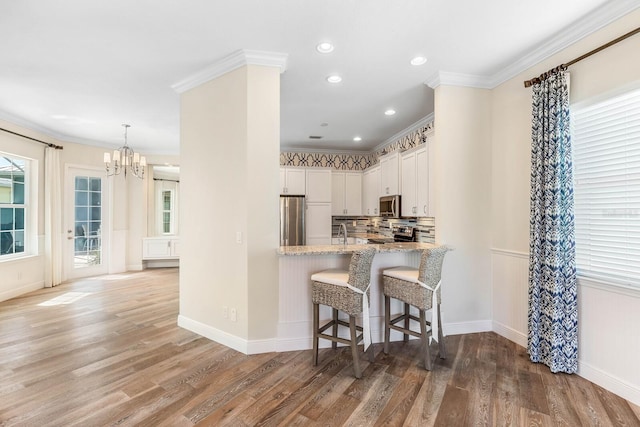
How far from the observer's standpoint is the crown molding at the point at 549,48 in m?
2.33

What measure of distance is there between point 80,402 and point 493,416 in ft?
9.22

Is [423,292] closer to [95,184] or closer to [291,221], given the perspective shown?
[291,221]

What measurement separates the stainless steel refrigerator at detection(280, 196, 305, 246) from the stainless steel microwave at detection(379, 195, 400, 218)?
1.60 meters

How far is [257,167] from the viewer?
3064mm

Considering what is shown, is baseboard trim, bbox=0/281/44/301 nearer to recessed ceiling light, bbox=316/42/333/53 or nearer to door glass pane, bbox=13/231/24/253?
door glass pane, bbox=13/231/24/253

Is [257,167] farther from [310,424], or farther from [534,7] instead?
[534,7]

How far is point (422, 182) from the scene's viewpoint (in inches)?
169

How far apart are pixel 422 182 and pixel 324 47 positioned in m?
2.22

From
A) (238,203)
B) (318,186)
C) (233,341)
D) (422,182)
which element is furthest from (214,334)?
(318,186)

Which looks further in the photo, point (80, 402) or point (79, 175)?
point (79, 175)

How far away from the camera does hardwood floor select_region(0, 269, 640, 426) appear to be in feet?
6.86

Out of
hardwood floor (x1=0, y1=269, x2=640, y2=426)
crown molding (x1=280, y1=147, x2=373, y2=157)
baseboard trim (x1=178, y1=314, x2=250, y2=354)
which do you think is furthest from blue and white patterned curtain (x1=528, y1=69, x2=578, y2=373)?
→ crown molding (x1=280, y1=147, x2=373, y2=157)

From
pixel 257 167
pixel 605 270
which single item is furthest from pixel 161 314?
pixel 605 270

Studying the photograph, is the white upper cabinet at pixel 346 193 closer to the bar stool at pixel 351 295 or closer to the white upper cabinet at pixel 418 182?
the white upper cabinet at pixel 418 182
